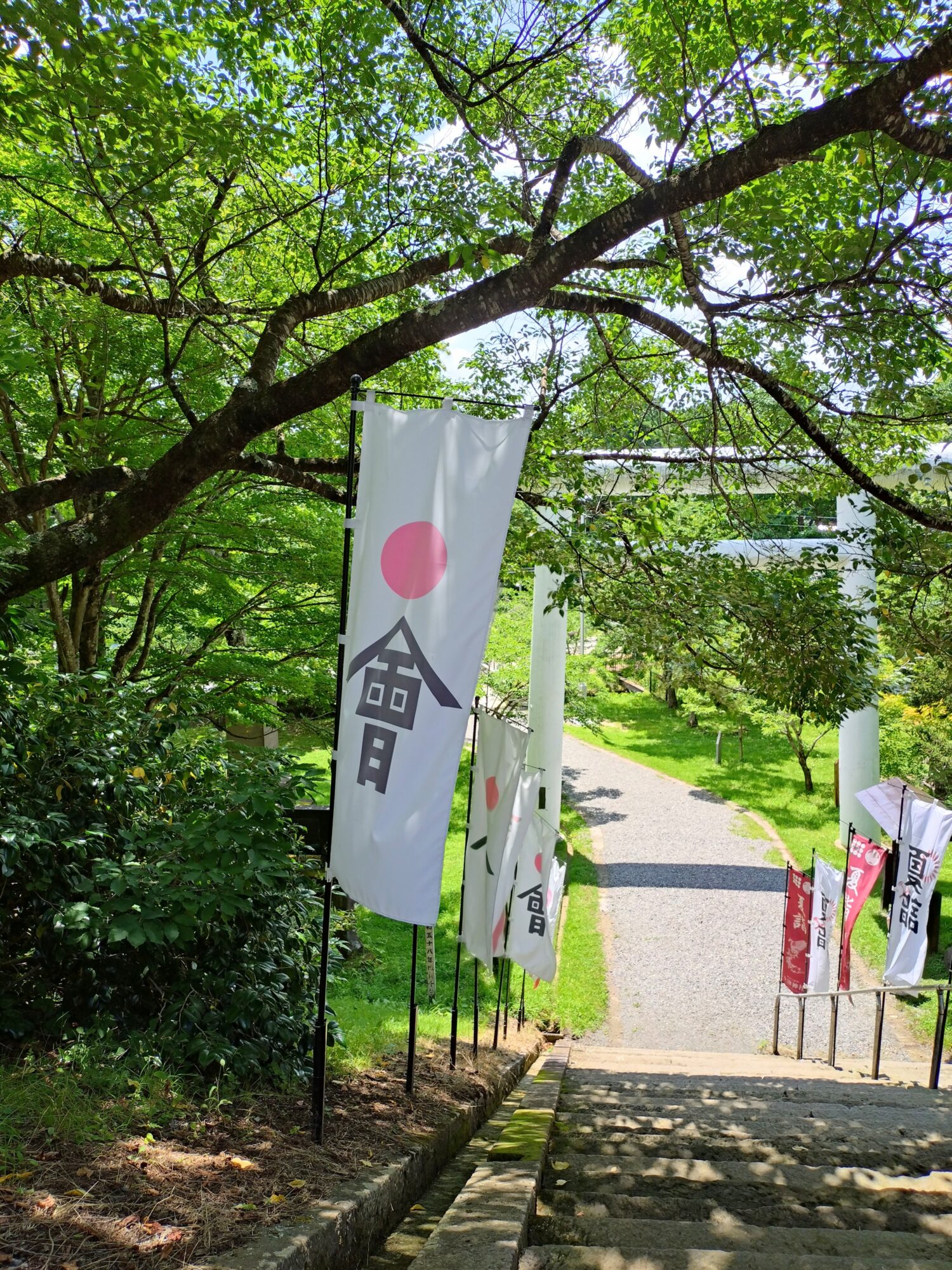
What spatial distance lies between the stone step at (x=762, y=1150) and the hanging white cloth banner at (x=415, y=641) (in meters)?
1.97

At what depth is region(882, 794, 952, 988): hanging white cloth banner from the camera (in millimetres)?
10422

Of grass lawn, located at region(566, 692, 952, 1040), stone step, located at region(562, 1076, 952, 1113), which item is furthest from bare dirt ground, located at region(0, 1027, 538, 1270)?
grass lawn, located at region(566, 692, 952, 1040)

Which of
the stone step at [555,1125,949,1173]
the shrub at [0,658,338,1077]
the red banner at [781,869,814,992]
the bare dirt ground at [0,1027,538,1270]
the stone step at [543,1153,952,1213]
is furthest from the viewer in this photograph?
the red banner at [781,869,814,992]

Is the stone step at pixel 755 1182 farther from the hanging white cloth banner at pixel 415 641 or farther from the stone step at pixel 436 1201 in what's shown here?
the hanging white cloth banner at pixel 415 641

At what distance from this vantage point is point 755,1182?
12.4 feet

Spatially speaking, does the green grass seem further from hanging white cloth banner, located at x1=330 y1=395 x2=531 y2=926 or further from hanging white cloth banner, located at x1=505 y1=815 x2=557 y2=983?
hanging white cloth banner, located at x1=330 y1=395 x2=531 y2=926

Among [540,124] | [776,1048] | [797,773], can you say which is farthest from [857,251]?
[797,773]

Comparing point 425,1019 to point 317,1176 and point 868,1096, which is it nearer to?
point 868,1096

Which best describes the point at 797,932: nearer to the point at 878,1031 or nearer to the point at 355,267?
the point at 878,1031

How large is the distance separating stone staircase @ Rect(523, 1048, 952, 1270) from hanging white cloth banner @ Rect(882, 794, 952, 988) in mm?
4087

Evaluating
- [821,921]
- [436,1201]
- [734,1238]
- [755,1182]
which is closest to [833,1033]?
[821,921]

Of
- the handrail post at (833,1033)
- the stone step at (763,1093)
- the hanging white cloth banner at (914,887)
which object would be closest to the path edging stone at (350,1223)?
the stone step at (763,1093)

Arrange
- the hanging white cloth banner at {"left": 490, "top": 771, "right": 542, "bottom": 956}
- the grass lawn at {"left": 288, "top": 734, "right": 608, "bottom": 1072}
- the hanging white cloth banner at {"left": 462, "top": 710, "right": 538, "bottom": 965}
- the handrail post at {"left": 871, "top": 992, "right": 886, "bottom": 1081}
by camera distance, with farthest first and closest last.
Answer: the handrail post at {"left": 871, "top": 992, "right": 886, "bottom": 1081} < the grass lawn at {"left": 288, "top": 734, "right": 608, "bottom": 1072} < the hanging white cloth banner at {"left": 490, "top": 771, "right": 542, "bottom": 956} < the hanging white cloth banner at {"left": 462, "top": 710, "right": 538, "bottom": 965}

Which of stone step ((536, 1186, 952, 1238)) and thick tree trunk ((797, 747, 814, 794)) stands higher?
stone step ((536, 1186, 952, 1238))
